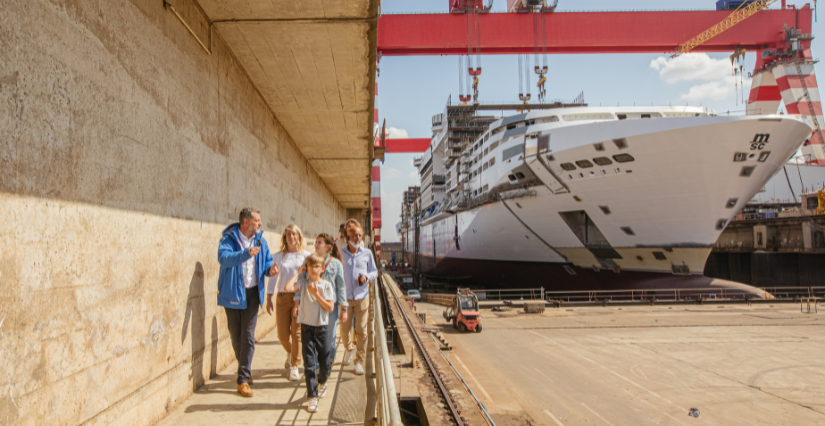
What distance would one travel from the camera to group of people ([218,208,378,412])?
13.0 feet

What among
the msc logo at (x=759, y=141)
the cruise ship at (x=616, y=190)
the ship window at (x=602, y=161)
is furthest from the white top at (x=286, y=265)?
the msc logo at (x=759, y=141)

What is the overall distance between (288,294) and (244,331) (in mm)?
660

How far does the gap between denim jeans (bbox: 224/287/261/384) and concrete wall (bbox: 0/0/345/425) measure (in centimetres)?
35

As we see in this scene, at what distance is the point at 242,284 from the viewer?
161 inches

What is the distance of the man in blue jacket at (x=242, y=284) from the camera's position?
3.95 m

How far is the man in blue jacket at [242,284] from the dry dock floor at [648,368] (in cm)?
484

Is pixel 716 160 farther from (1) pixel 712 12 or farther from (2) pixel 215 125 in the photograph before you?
(2) pixel 215 125

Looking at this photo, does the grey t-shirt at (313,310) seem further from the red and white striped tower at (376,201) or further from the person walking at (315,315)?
the red and white striped tower at (376,201)

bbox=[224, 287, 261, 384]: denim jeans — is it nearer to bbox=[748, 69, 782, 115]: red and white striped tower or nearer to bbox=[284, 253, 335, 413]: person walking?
bbox=[284, 253, 335, 413]: person walking

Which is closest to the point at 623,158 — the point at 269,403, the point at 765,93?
the point at 269,403

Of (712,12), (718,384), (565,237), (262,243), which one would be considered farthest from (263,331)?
(712,12)

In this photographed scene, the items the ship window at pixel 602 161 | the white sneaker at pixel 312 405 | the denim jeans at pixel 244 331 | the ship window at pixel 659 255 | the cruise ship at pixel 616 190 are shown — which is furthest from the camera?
the ship window at pixel 659 255

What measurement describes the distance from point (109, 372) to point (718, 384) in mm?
10474

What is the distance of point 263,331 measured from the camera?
7.02 meters
